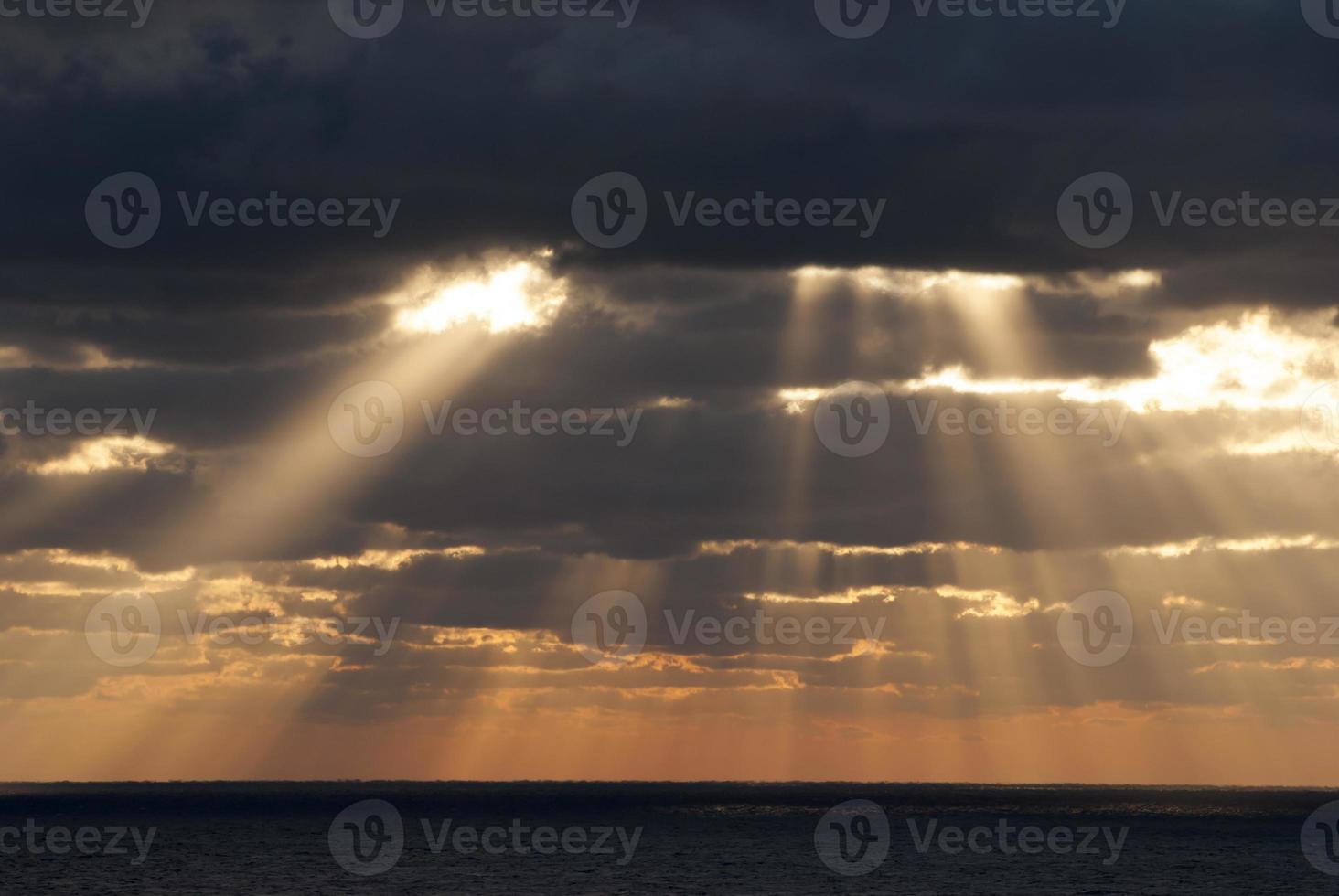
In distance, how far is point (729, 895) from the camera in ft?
415

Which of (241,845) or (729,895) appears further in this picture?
(241,845)

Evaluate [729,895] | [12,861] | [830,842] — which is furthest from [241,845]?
[729,895]

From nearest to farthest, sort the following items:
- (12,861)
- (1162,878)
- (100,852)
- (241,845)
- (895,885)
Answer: (895,885), (1162,878), (12,861), (100,852), (241,845)

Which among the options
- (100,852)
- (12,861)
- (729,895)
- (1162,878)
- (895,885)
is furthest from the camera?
(100,852)

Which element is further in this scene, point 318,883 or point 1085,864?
point 1085,864

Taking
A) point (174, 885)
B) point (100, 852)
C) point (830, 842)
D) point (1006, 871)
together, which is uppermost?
point (830, 842)

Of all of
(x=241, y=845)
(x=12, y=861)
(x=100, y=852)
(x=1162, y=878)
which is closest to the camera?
(x=1162, y=878)

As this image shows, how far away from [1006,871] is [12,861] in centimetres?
9636

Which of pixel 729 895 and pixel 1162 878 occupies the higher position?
pixel 1162 878

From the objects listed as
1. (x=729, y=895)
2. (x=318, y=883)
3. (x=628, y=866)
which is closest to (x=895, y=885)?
(x=729, y=895)

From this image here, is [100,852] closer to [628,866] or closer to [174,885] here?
[174,885]

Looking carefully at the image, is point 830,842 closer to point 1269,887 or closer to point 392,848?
point 392,848

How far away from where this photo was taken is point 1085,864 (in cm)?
16325

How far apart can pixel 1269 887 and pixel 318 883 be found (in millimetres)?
79194
